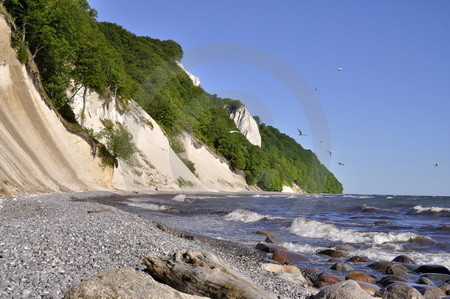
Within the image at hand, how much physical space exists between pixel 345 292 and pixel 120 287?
12.8ft

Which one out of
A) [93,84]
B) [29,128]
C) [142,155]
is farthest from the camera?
[142,155]

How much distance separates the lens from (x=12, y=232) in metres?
9.91

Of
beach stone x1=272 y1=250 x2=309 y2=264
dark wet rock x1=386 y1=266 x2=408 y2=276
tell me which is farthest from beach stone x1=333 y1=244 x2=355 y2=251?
dark wet rock x1=386 y1=266 x2=408 y2=276

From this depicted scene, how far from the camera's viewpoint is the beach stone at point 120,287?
4.65m

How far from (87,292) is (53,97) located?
116ft

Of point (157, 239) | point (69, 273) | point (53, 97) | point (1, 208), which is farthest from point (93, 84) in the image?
point (69, 273)

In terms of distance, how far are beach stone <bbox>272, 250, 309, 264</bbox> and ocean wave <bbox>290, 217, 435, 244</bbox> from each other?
18.9ft

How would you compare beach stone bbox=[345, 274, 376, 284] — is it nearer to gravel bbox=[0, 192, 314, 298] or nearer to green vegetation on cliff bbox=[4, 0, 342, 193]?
gravel bbox=[0, 192, 314, 298]

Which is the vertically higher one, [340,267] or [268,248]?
[340,267]

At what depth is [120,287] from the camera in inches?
187

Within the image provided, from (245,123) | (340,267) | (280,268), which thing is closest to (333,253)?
(340,267)

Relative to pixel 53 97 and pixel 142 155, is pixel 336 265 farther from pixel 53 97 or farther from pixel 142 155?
pixel 142 155

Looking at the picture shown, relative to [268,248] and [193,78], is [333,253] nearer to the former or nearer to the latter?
[268,248]

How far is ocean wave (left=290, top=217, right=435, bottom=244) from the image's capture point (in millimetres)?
18341
